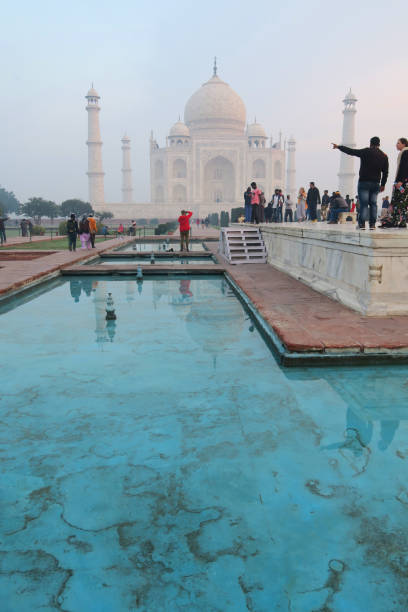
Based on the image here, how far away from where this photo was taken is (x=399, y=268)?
4715 mm

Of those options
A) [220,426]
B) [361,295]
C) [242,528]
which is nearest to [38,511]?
[242,528]

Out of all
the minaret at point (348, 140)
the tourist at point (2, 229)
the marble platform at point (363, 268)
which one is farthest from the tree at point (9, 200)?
the marble platform at point (363, 268)

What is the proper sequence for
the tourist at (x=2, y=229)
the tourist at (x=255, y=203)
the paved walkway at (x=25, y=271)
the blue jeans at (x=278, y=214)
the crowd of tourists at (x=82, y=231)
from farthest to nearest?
the tourist at (x=2, y=229) → the blue jeans at (x=278, y=214) → the crowd of tourists at (x=82, y=231) → the tourist at (x=255, y=203) → the paved walkway at (x=25, y=271)

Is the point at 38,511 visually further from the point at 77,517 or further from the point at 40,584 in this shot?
the point at 40,584

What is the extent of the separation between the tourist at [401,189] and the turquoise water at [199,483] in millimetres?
3175

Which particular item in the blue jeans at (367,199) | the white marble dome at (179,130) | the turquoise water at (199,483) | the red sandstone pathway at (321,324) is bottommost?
the turquoise water at (199,483)

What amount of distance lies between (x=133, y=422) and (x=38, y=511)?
0.87 metres

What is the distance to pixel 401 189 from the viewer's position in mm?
5898

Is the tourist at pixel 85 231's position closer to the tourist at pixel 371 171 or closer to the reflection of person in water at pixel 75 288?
the reflection of person in water at pixel 75 288

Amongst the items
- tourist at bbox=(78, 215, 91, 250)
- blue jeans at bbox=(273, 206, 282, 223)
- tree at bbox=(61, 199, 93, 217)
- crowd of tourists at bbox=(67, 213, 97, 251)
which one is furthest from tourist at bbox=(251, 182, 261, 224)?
tree at bbox=(61, 199, 93, 217)

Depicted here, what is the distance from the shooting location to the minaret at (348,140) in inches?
1930

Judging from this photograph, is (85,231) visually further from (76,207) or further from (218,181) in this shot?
(218,181)

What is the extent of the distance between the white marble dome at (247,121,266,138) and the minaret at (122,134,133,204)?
14547 millimetres

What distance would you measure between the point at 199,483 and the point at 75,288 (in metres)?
6.01
